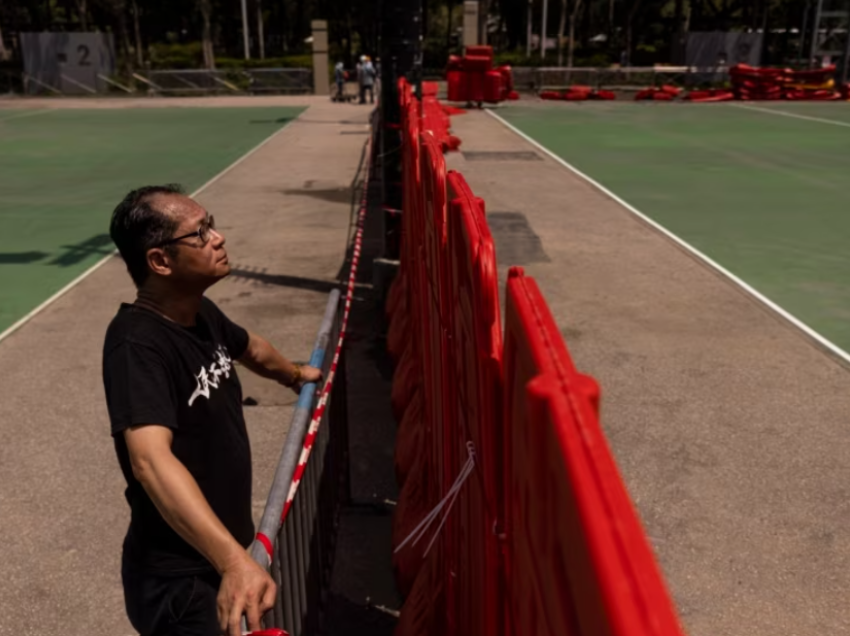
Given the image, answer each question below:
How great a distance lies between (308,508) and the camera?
389 cm

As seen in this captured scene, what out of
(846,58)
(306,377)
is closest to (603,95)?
(846,58)

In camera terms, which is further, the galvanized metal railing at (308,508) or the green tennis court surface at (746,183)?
the green tennis court surface at (746,183)

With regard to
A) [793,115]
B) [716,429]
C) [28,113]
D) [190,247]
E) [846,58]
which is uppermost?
[846,58]

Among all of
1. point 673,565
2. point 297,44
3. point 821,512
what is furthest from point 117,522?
point 297,44

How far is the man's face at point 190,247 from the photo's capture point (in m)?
2.84

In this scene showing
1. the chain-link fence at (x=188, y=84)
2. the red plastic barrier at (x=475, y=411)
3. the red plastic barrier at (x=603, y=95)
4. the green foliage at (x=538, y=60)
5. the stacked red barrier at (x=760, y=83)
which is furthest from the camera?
the green foliage at (x=538, y=60)

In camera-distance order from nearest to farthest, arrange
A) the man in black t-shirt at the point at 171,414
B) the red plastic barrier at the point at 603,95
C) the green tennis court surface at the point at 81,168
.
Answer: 1. the man in black t-shirt at the point at 171,414
2. the green tennis court surface at the point at 81,168
3. the red plastic barrier at the point at 603,95

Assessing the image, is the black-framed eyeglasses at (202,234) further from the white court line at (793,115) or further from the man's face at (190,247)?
the white court line at (793,115)

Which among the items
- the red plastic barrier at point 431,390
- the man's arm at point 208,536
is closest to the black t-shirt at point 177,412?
the man's arm at point 208,536

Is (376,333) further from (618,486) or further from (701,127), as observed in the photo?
(701,127)

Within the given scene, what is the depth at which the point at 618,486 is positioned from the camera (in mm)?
1189

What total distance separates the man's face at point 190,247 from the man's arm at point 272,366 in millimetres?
659

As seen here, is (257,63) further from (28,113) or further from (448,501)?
(448,501)

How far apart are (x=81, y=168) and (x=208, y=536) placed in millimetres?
18046
